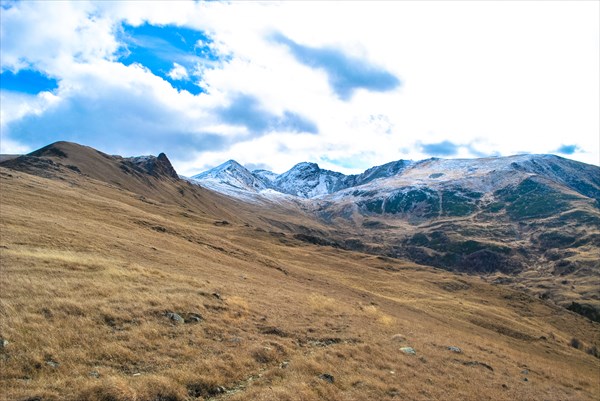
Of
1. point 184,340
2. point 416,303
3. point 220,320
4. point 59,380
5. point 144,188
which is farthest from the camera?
point 144,188

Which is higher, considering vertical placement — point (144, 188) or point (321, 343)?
point (144, 188)

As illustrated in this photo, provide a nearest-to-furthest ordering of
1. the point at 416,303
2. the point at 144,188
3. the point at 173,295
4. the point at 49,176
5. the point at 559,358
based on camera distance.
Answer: the point at 173,295, the point at 559,358, the point at 416,303, the point at 49,176, the point at 144,188

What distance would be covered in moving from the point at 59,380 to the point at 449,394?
58.5 feet

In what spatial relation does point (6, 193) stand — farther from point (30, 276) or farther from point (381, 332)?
point (381, 332)

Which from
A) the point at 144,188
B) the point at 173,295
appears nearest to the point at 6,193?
the point at 173,295

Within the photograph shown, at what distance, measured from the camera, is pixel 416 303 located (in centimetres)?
6631

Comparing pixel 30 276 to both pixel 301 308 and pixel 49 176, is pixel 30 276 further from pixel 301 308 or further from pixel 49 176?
pixel 49 176

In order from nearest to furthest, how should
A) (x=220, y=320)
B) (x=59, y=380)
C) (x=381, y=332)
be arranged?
(x=59, y=380) → (x=220, y=320) → (x=381, y=332)

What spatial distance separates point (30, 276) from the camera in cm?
2364

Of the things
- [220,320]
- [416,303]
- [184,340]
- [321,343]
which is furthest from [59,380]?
[416,303]

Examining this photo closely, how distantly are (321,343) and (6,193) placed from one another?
6182 cm

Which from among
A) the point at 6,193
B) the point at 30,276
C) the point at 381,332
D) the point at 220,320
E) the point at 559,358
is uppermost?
the point at 6,193

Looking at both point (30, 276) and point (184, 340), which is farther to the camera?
point (30, 276)

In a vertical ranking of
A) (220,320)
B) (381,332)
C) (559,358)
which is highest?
(220,320)
